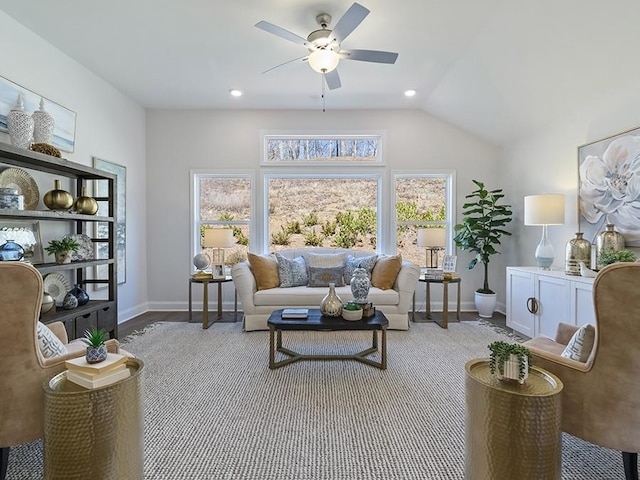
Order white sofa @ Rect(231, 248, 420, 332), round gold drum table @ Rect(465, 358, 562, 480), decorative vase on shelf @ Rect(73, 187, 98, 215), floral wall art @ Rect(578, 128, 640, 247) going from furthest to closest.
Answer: white sofa @ Rect(231, 248, 420, 332)
decorative vase on shelf @ Rect(73, 187, 98, 215)
floral wall art @ Rect(578, 128, 640, 247)
round gold drum table @ Rect(465, 358, 562, 480)

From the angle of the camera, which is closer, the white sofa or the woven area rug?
the woven area rug

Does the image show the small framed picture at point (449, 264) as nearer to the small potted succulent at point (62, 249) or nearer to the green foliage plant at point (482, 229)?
the green foliage plant at point (482, 229)

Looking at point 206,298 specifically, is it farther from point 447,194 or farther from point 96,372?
point 447,194

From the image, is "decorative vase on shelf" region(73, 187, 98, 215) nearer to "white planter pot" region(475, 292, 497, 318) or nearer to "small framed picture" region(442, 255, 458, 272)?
"small framed picture" region(442, 255, 458, 272)

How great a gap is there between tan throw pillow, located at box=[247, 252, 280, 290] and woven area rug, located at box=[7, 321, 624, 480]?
88cm

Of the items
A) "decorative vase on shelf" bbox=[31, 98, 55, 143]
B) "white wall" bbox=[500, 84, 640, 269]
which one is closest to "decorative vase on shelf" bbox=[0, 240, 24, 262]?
"decorative vase on shelf" bbox=[31, 98, 55, 143]

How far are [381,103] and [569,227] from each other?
111 inches

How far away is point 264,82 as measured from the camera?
3.97 metres

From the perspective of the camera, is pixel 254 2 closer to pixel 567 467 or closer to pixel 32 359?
pixel 32 359

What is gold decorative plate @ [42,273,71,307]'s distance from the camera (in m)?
3.01

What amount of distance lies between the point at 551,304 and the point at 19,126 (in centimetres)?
498

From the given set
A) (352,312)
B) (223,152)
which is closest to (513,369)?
(352,312)

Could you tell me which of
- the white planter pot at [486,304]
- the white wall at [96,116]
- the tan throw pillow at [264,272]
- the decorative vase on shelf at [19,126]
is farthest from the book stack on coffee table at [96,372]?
the white planter pot at [486,304]

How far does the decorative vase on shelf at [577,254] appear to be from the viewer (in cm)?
310
